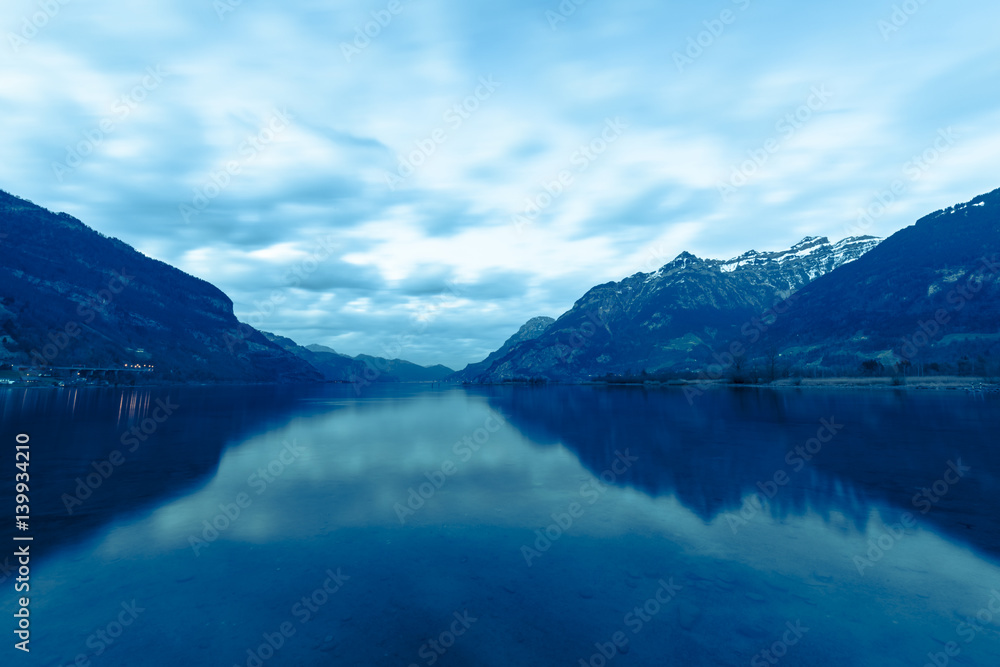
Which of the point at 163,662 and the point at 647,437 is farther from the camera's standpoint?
the point at 647,437

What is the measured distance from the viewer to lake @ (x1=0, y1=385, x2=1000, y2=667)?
454 inches

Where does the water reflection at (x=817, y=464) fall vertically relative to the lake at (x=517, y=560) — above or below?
above

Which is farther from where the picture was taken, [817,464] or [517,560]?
[817,464]

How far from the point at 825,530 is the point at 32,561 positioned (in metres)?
33.3

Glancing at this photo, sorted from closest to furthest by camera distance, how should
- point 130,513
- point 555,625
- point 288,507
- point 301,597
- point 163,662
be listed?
point 163,662 → point 555,625 → point 301,597 → point 130,513 → point 288,507

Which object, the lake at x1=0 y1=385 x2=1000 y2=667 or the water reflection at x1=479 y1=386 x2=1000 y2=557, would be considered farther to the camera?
the water reflection at x1=479 y1=386 x2=1000 y2=557

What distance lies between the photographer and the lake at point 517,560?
11539 mm

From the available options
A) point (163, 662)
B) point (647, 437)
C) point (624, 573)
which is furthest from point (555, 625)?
point (647, 437)

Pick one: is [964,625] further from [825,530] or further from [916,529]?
[916,529]

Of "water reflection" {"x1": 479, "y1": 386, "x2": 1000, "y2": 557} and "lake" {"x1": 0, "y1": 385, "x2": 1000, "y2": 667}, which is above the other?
"water reflection" {"x1": 479, "y1": 386, "x2": 1000, "y2": 557}

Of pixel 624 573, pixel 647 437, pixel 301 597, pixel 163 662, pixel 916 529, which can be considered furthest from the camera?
pixel 647 437

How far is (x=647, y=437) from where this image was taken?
50.5 m

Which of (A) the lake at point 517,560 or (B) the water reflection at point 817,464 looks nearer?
(A) the lake at point 517,560

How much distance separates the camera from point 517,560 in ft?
56.7
